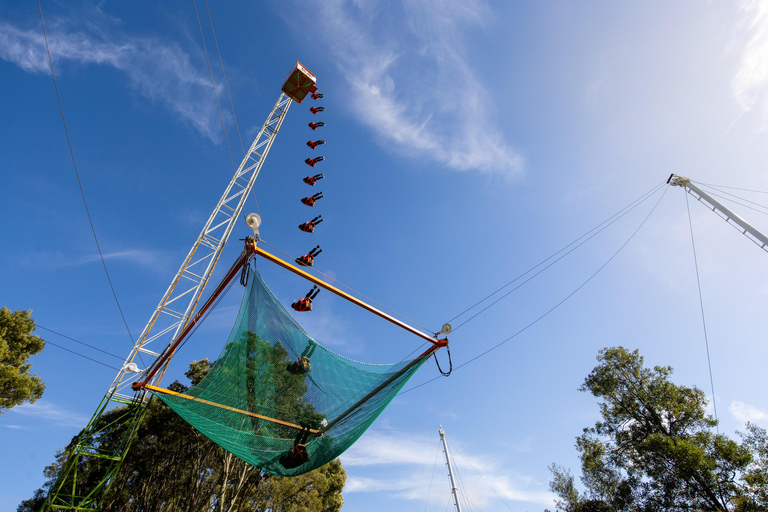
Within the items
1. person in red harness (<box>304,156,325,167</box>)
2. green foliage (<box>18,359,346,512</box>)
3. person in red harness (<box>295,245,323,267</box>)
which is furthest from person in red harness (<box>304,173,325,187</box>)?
green foliage (<box>18,359,346,512</box>)

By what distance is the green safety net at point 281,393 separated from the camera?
5789 mm

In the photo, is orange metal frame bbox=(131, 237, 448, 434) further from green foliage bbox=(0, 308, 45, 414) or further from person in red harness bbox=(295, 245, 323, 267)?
green foliage bbox=(0, 308, 45, 414)

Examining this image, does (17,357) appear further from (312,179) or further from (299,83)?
(299,83)

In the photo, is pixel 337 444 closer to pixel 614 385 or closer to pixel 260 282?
pixel 260 282

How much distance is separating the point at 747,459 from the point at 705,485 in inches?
56.3

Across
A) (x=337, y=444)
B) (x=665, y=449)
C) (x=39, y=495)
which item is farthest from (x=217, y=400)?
(x=39, y=495)

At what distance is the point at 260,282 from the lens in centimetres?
533

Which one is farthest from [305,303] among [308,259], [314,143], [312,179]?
[314,143]

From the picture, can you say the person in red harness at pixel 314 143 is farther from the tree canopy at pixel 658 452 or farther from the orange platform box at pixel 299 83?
the tree canopy at pixel 658 452

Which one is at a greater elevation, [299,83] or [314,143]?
[299,83]

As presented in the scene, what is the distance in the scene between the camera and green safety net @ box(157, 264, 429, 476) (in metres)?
5.79

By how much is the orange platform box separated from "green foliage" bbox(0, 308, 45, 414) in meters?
13.3

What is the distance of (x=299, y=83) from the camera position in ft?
52.5

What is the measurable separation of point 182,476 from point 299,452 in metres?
12.6
